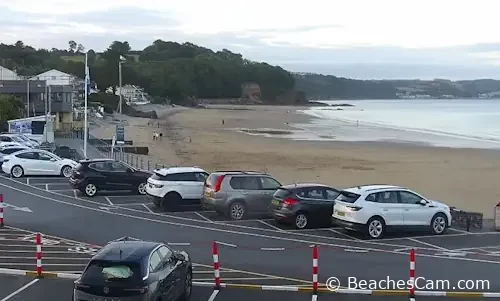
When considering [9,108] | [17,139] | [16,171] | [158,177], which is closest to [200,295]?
[158,177]

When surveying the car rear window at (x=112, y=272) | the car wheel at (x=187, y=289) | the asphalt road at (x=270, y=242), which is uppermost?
the car rear window at (x=112, y=272)

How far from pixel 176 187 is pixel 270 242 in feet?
21.3

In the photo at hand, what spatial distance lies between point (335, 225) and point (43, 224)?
28.4 ft

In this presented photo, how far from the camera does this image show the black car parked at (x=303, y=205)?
21.6 meters

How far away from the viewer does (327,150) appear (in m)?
60.8

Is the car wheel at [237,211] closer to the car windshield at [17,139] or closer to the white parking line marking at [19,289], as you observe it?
the white parking line marking at [19,289]

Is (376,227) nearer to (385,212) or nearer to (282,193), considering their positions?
(385,212)

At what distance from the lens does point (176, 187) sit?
2512cm

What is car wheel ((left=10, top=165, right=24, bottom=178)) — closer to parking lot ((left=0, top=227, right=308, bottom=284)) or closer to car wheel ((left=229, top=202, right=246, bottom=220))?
parking lot ((left=0, top=227, right=308, bottom=284))

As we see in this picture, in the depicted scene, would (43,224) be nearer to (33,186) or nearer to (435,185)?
(33,186)

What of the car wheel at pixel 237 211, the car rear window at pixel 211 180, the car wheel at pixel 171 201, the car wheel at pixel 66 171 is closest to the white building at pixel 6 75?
the car wheel at pixel 66 171

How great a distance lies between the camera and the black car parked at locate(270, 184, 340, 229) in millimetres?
21594

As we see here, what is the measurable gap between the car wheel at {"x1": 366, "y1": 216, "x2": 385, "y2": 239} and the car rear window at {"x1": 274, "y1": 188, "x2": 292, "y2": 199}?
282 centimetres

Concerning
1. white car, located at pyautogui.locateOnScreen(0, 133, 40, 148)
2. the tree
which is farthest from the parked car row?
the tree
